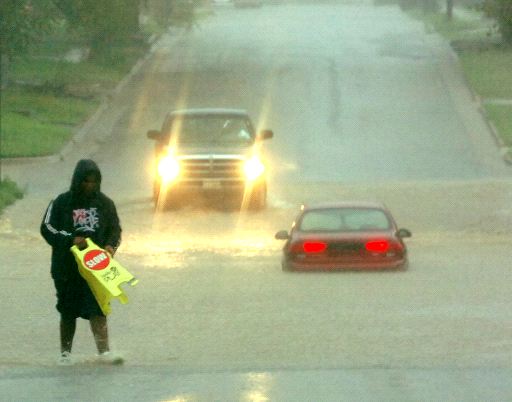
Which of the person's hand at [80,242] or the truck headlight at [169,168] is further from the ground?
the person's hand at [80,242]

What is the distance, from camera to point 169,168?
28016mm

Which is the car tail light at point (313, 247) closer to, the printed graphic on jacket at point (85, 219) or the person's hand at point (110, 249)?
the person's hand at point (110, 249)

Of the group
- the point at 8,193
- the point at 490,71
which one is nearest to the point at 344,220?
the point at 8,193

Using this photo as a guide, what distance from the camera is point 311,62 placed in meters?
57.3

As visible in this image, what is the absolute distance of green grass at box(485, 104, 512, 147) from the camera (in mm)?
40188

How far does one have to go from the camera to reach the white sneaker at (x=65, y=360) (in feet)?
35.6

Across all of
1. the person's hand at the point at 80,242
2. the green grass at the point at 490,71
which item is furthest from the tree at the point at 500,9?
the person's hand at the point at 80,242

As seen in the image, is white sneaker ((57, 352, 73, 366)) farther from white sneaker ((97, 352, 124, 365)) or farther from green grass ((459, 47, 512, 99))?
green grass ((459, 47, 512, 99))

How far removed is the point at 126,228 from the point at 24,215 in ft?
9.99

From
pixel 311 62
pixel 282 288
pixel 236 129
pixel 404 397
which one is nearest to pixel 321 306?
pixel 282 288

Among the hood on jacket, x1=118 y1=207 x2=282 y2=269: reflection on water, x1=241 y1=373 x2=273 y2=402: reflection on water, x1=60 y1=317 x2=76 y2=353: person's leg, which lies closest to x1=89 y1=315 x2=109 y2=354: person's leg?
x1=60 y1=317 x2=76 y2=353: person's leg

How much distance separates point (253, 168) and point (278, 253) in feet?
17.9

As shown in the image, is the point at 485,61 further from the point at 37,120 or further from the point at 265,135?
the point at 265,135

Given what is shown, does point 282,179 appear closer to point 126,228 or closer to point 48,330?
point 126,228
